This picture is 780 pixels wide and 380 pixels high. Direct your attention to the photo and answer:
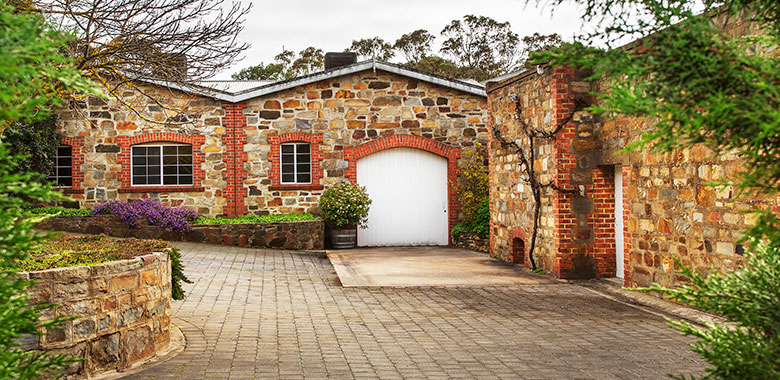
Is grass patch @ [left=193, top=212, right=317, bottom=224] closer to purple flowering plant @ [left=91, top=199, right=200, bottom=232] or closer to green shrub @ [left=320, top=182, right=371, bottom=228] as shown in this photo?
purple flowering plant @ [left=91, top=199, right=200, bottom=232]

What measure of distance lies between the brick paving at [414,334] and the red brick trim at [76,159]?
8.46 meters

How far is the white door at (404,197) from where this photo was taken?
18.6m

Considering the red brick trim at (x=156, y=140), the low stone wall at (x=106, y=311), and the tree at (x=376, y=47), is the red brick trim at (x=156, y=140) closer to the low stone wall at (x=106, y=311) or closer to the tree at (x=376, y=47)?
the low stone wall at (x=106, y=311)

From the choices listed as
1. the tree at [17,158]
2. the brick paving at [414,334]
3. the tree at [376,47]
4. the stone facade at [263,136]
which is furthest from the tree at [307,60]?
the tree at [17,158]

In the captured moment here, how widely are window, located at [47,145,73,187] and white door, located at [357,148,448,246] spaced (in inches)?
300

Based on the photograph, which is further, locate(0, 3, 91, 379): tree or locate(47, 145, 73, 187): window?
locate(47, 145, 73, 187): window

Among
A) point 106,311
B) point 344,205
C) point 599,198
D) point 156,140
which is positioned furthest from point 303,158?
point 106,311

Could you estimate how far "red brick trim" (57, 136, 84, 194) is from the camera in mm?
18094

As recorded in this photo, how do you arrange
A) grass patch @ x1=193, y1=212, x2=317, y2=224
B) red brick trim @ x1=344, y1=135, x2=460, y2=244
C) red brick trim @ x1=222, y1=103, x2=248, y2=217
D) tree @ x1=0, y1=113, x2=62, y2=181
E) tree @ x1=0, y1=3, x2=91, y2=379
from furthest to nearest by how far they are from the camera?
red brick trim @ x1=344, y1=135, x2=460, y2=244
red brick trim @ x1=222, y1=103, x2=248, y2=217
grass patch @ x1=193, y1=212, x2=317, y2=224
tree @ x1=0, y1=113, x2=62, y2=181
tree @ x1=0, y1=3, x2=91, y2=379

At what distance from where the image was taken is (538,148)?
12.1 meters

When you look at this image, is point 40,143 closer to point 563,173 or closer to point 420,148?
point 420,148

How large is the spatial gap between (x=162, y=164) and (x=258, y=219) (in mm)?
3180

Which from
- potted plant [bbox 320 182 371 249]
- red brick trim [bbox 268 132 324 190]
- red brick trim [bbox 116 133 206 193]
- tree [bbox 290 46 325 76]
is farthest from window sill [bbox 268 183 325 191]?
tree [bbox 290 46 325 76]

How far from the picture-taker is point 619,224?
36.8 ft
